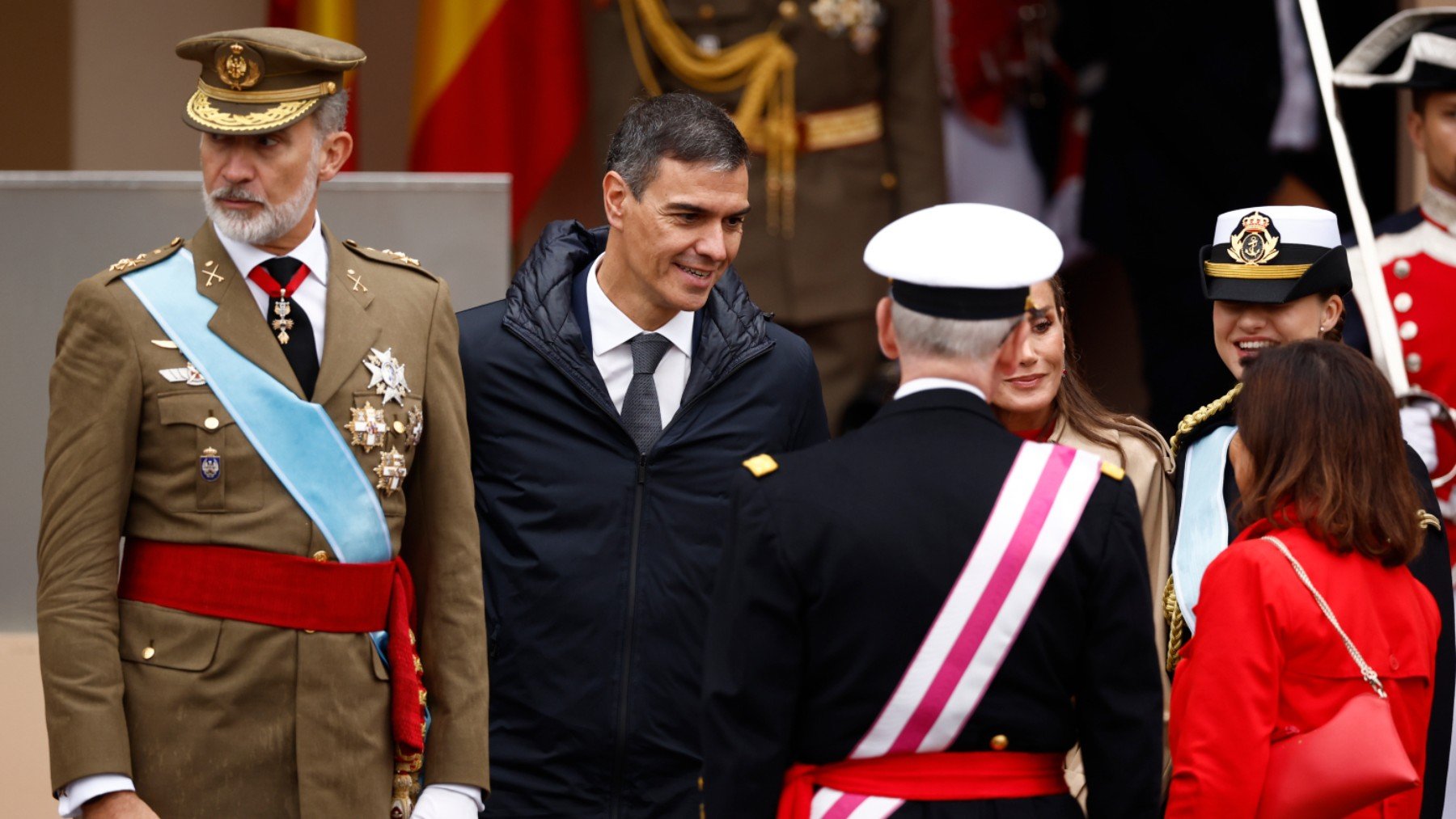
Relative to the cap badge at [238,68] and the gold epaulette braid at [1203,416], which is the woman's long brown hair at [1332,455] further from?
the cap badge at [238,68]

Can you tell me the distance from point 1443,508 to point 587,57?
2.67 meters

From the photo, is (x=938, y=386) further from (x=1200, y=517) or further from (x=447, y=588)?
(x=1200, y=517)

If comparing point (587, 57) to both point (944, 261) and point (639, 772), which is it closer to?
point (639, 772)

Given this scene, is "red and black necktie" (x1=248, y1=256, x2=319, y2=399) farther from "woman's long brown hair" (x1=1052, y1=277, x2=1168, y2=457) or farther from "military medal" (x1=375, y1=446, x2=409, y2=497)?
"woman's long brown hair" (x1=1052, y1=277, x2=1168, y2=457)

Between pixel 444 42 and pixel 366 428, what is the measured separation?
9.46 ft

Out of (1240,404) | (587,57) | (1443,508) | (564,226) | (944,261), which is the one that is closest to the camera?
(944,261)

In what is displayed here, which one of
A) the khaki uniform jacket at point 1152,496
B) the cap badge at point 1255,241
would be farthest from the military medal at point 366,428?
the cap badge at point 1255,241

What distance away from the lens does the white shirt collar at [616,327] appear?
3.69 meters

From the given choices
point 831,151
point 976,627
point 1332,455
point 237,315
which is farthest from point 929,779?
point 831,151

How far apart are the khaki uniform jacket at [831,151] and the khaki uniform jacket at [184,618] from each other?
2745 millimetres

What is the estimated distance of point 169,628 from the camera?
9.56ft

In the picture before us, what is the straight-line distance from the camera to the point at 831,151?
574cm

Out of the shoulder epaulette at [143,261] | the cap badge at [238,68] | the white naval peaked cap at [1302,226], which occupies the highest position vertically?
the cap badge at [238,68]

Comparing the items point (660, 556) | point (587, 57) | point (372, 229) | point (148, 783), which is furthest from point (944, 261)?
point (587, 57)
